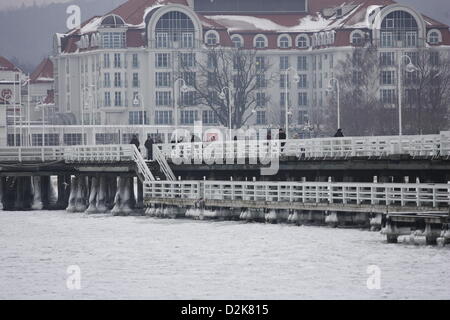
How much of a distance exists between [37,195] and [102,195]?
6182mm

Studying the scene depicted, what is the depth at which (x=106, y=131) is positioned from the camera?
184 m

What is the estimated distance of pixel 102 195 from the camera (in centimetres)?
10400

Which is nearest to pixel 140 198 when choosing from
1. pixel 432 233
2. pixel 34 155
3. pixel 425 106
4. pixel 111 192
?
pixel 111 192

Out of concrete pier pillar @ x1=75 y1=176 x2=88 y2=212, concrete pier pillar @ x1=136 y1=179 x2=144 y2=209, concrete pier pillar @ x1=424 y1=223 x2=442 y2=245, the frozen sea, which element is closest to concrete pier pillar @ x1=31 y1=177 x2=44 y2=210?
concrete pier pillar @ x1=75 y1=176 x2=88 y2=212

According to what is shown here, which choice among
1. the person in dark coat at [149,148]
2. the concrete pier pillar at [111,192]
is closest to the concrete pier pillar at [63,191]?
the concrete pier pillar at [111,192]

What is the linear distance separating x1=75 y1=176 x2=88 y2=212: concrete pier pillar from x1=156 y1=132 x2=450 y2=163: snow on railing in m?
5.35

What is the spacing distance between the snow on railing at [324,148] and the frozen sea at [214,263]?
17.2ft

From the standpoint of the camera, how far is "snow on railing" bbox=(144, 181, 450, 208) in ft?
242

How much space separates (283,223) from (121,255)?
13194 millimetres

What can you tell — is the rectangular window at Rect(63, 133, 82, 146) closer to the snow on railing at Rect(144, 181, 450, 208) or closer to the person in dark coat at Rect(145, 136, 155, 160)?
the person in dark coat at Rect(145, 136, 155, 160)

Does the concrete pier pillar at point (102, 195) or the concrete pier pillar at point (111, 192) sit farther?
the concrete pier pillar at point (111, 192)

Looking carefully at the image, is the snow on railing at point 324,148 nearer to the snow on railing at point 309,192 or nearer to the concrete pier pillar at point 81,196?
the snow on railing at point 309,192

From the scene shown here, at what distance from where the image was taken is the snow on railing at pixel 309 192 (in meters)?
73.8

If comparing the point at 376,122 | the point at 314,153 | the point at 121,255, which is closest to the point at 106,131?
the point at 376,122
